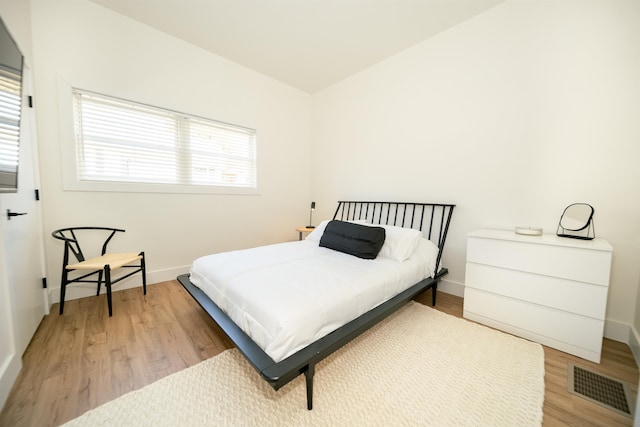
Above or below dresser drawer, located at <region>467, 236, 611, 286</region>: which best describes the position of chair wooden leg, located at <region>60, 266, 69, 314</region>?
below

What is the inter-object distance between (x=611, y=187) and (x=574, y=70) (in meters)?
1.00

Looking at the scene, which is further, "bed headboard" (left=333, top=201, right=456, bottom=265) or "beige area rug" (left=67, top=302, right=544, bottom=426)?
"bed headboard" (left=333, top=201, right=456, bottom=265)

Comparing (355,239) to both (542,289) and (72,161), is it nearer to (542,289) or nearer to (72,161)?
(542,289)

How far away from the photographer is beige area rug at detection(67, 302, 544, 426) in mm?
1103

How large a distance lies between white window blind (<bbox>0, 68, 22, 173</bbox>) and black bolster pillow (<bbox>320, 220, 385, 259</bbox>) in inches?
91.6

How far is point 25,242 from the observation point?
5.44 feet

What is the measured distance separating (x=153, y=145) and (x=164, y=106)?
479 mm

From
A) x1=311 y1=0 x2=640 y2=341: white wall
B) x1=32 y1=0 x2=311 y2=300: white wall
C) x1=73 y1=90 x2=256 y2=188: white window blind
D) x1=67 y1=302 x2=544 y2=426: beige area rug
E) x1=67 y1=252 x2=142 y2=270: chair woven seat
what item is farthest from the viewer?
x1=73 y1=90 x2=256 y2=188: white window blind

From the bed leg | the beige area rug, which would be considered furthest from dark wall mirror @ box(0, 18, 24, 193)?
the bed leg

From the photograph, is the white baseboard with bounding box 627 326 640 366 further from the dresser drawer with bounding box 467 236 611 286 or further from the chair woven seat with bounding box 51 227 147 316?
the chair woven seat with bounding box 51 227 147 316

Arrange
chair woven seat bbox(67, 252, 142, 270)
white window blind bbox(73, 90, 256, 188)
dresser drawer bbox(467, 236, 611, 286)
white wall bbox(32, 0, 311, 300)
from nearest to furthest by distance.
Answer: dresser drawer bbox(467, 236, 611, 286)
chair woven seat bbox(67, 252, 142, 270)
white wall bbox(32, 0, 311, 300)
white window blind bbox(73, 90, 256, 188)

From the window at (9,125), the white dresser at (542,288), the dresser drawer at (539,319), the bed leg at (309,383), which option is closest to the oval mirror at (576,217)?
the white dresser at (542,288)

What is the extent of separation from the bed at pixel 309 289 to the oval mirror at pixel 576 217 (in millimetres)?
860

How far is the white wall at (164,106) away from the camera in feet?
6.95
